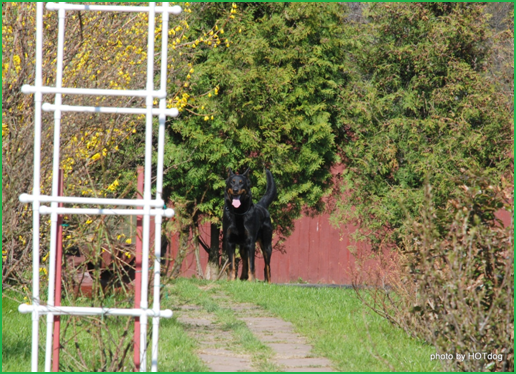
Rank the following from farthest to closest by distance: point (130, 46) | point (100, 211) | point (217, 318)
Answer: point (130, 46) → point (217, 318) → point (100, 211)

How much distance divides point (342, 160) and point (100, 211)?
29.1ft

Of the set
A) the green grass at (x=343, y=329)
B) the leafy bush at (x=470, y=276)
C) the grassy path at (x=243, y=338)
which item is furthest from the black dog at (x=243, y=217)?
the leafy bush at (x=470, y=276)

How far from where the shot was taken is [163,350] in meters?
4.68

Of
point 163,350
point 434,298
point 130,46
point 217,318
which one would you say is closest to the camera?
point 434,298

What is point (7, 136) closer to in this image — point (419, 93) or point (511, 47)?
point (419, 93)

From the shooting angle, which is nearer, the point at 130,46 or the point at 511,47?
the point at 130,46

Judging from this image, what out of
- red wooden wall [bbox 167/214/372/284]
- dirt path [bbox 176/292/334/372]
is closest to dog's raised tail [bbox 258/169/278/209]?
dirt path [bbox 176/292/334/372]

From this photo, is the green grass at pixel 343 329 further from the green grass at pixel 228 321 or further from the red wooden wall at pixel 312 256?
the red wooden wall at pixel 312 256

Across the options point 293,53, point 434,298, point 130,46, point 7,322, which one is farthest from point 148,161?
point 293,53

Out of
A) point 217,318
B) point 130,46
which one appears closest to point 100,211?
point 217,318

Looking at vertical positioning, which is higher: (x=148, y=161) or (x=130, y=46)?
(x=130, y=46)

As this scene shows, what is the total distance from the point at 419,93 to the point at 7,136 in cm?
836

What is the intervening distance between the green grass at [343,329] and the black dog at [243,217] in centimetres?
158

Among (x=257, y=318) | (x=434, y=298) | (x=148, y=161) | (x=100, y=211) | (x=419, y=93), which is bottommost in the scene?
(x=257, y=318)
